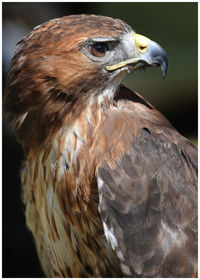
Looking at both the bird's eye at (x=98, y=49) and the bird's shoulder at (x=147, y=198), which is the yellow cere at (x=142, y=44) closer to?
the bird's eye at (x=98, y=49)

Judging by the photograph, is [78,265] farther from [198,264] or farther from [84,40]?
[84,40]

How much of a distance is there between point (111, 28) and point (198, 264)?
1277mm

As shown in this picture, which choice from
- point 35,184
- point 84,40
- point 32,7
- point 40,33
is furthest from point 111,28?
point 32,7

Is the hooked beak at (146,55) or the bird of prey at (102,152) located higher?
the hooked beak at (146,55)

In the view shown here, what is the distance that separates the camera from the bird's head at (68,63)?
83.2 inches

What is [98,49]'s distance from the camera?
85.0 inches

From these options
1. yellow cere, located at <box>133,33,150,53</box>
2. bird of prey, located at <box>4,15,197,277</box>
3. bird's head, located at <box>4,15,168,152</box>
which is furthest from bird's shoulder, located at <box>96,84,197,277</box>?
yellow cere, located at <box>133,33,150,53</box>

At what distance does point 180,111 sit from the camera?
7320 millimetres

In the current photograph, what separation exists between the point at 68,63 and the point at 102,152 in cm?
50

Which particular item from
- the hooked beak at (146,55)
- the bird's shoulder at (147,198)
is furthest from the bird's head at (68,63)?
the bird's shoulder at (147,198)

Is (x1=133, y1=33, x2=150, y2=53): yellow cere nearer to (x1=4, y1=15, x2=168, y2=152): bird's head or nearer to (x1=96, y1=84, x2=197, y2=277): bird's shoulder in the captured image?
(x1=4, y1=15, x2=168, y2=152): bird's head

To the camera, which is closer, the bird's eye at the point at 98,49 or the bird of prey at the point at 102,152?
the bird of prey at the point at 102,152

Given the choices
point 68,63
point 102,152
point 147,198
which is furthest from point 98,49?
point 147,198

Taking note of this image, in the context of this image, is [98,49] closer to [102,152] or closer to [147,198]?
[102,152]
